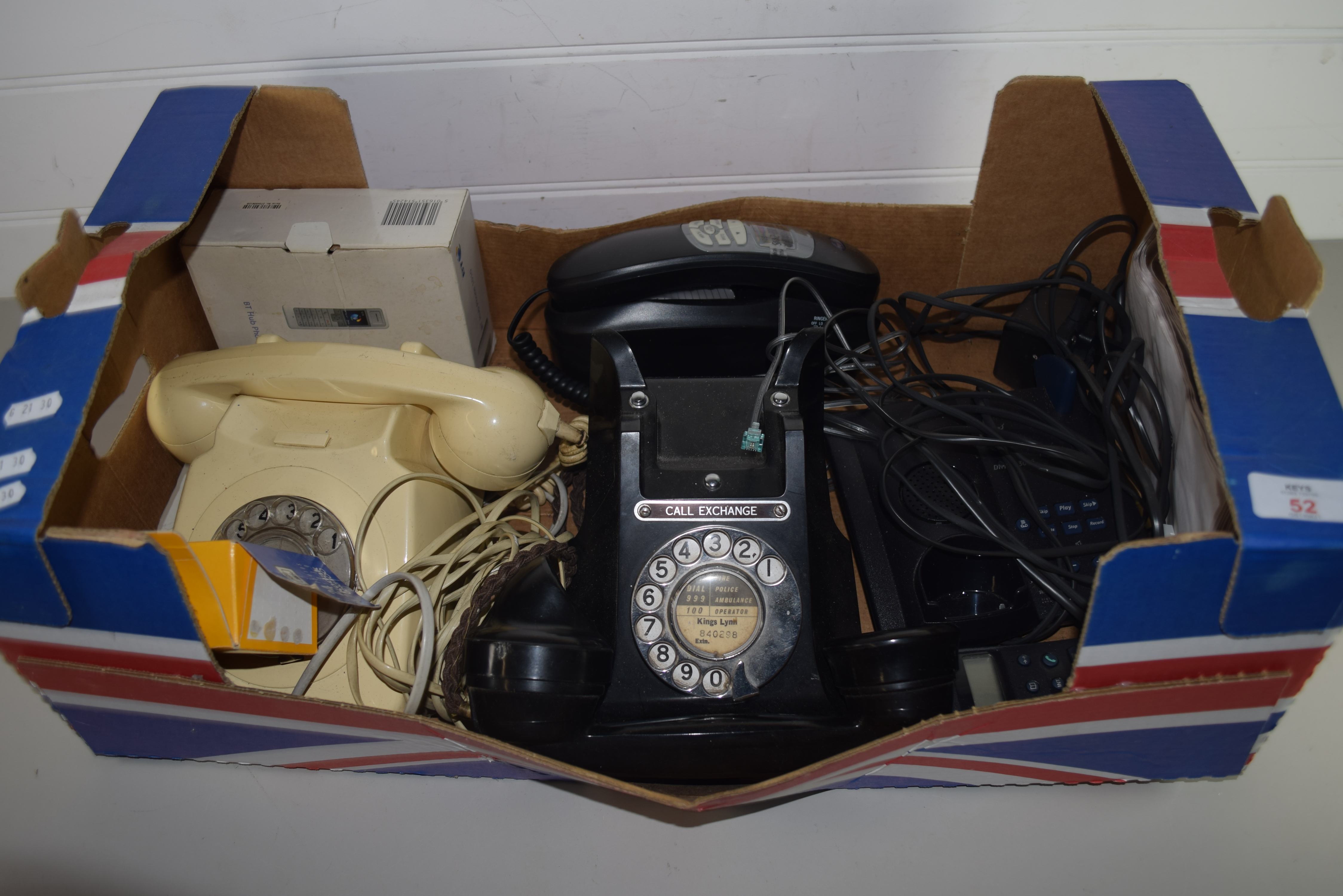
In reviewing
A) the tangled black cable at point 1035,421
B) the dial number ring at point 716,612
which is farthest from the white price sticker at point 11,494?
the tangled black cable at point 1035,421

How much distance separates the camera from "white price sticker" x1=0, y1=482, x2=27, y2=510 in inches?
20.2

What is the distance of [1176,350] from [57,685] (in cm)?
90

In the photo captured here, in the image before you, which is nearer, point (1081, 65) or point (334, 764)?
point (334, 764)

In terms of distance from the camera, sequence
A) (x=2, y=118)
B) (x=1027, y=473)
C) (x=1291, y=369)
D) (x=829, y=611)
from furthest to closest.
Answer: (x=2, y=118), (x=1027, y=473), (x=829, y=611), (x=1291, y=369)

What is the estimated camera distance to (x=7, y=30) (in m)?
0.99

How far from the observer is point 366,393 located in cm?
71

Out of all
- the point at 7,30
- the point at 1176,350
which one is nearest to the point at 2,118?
the point at 7,30

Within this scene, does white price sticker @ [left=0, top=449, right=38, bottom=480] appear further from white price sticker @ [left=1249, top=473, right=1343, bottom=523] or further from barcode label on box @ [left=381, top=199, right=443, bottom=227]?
white price sticker @ [left=1249, top=473, right=1343, bottom=523]

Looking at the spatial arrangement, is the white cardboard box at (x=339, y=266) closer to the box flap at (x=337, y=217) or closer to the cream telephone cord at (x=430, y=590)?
the box flap at (x=337, y=217)

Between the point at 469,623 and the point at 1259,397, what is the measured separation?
57 centimetres

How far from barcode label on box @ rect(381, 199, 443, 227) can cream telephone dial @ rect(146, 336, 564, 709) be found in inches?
6.6

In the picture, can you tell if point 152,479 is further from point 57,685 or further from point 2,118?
point 2,118

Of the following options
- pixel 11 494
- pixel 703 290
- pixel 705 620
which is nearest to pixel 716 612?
pixel 705 620

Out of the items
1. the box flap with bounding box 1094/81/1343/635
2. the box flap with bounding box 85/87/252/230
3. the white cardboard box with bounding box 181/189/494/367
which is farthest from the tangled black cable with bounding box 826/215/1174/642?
the box flap with bounding box 85/87/252/230
